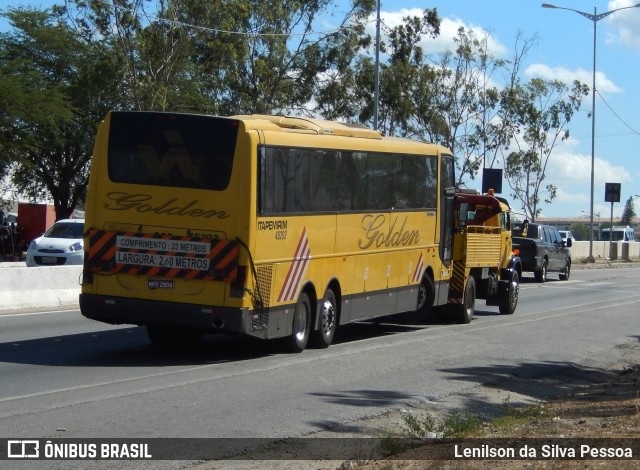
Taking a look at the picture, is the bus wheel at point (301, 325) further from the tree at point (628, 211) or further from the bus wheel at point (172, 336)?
the tree at point (628, 211)

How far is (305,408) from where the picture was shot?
36.6ft

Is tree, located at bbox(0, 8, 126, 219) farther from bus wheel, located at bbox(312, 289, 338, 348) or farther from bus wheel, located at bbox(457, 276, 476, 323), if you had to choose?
bus wheel, located at bbox(312, 289, 338, 348)

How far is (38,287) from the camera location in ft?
72.0

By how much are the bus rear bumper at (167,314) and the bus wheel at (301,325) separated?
114 cm

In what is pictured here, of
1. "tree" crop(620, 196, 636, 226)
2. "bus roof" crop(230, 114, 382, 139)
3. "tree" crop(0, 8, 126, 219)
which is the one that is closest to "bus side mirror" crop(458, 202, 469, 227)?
"bus roof" crop(230, 114, 382, 139)

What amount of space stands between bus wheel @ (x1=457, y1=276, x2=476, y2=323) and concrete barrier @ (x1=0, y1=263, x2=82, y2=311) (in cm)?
819

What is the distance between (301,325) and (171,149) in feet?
10.7

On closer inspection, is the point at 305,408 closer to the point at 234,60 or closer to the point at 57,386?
the point at 57,386

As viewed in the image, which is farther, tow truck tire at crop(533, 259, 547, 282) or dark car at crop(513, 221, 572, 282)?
tow truck tire at crop(533, 259, 547, 282)

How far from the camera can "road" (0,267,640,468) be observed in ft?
33.1

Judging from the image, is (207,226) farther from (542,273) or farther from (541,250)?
(542,273)

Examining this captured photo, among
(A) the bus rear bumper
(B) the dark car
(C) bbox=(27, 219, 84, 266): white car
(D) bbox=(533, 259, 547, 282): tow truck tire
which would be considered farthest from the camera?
(D) bbox=(533, 259, 547, 282): tow truck tire

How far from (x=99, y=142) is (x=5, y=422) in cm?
574

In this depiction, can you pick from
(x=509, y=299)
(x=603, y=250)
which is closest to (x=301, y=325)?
(x=509, y=299)
